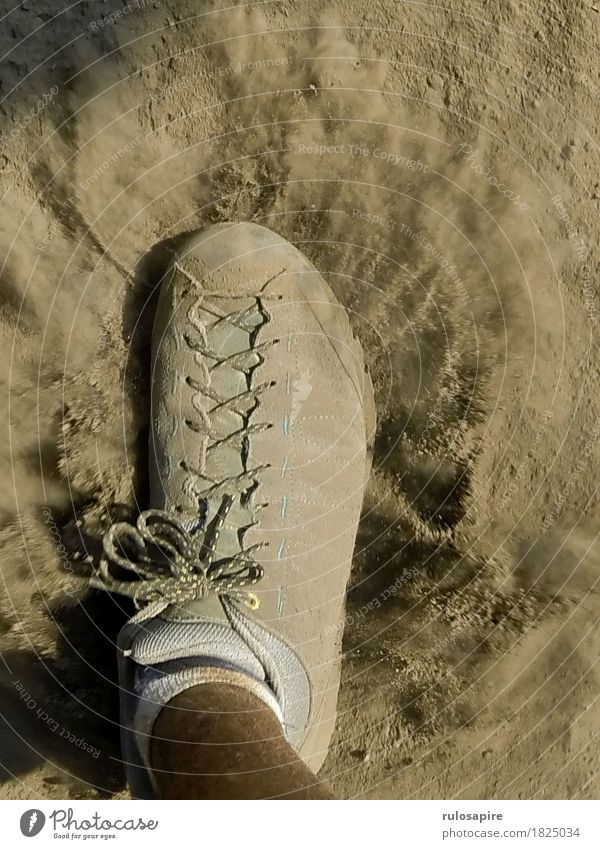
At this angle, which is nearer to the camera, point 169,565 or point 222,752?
point 222,752

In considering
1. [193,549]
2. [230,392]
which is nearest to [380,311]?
[230,392]

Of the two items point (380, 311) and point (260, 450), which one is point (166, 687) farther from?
point (380, 311)

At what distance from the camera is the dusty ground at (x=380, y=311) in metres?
0.69

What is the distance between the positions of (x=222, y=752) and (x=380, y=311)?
44 cm

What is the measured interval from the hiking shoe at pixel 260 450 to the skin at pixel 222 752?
9 cm

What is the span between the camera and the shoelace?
682 millimetres

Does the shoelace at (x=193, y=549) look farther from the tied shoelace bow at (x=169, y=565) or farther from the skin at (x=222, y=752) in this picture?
the skin at (x=222, y=752)

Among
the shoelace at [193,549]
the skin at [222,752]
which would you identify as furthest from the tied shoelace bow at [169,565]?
the skin at [222,752]

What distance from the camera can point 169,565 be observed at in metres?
0.70

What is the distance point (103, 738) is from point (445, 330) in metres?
0.57

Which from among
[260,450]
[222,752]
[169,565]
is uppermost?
[260,450]

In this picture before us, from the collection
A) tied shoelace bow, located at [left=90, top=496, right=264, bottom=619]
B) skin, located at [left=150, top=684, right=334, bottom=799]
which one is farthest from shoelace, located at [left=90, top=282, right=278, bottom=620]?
skin, located at [left=150, top=684, right=334, bottom=799]

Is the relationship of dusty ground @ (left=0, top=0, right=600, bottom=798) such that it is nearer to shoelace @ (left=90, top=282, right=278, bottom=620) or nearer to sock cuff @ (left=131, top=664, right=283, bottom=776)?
shoelace @ (left=90, top=282, right=278, bottom=620)
